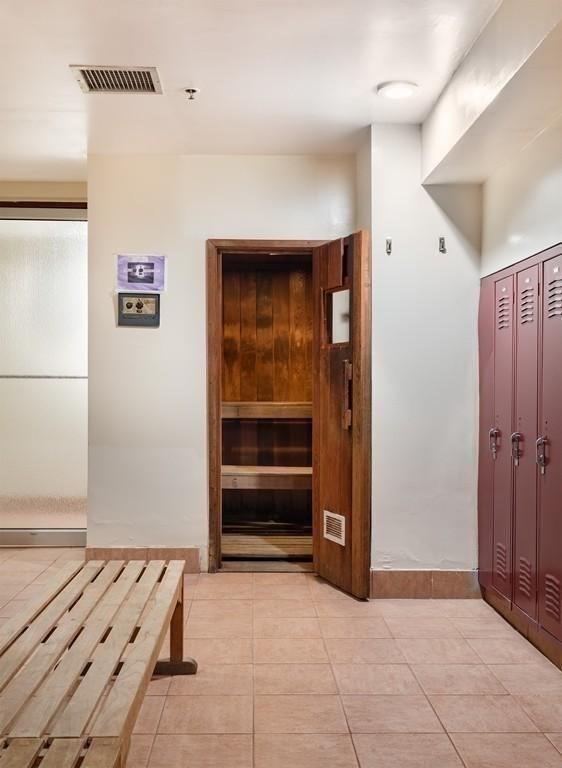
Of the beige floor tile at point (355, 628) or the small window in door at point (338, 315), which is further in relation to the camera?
the small window in door at point (338, 315)

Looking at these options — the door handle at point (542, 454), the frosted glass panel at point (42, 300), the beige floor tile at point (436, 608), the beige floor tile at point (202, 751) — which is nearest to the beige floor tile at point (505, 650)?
the beige floor tile at point (436, 608)

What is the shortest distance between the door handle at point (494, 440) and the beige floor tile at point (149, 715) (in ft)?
7.24

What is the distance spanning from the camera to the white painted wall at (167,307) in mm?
4699

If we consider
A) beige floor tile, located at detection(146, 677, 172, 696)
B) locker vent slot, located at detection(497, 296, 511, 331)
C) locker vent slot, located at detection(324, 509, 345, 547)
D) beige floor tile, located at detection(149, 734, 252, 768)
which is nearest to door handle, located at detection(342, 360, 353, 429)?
locker vent slot, located at detection(324, 509, 345, 547)

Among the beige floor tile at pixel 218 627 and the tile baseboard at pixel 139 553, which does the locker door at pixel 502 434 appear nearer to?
the beige floor tile at pixel 218 627

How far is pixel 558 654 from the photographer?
318cm

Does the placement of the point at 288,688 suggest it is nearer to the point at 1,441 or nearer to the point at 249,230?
the point at 249,230

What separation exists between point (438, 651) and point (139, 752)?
62.8 inches

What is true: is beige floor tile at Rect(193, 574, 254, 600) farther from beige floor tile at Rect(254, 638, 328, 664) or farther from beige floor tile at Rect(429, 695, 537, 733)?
beige floor tile at Rect(429, 695, 537, 733)

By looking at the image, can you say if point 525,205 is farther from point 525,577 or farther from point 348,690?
point 348,690

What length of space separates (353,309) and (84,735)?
9.88ft

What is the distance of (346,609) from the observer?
4.02 metres

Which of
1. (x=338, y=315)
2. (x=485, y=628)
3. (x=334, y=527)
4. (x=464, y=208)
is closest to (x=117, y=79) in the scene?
(x=338, y=315)

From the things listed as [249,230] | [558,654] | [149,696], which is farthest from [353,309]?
[149,696]
